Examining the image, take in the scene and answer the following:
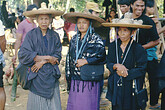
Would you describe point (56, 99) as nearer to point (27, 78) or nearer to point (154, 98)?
point (27, 78)

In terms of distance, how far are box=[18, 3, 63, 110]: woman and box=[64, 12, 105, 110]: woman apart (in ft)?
0.98

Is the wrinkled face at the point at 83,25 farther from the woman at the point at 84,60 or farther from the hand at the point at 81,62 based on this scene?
the hand at the point at 81,62

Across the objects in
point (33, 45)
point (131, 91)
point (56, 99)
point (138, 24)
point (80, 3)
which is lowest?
point (56, 99)

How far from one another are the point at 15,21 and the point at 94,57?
39.2 feet

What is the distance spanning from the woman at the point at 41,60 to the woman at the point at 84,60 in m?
0.30

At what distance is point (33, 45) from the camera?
363cm

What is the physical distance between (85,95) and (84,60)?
563 millimetres

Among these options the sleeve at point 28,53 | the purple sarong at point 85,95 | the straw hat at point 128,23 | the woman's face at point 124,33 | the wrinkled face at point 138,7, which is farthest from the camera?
the wrinkled face at point 138,7

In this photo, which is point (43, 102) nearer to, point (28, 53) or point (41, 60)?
point (41, 60)

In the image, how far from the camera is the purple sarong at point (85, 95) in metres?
3.64

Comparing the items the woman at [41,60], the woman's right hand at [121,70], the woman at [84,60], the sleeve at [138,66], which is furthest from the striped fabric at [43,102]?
the sleeve at [138,66]

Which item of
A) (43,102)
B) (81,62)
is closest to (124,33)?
(81,62)

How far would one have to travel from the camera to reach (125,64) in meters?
→ 3.29

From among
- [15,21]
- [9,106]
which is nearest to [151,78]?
[9,106]
